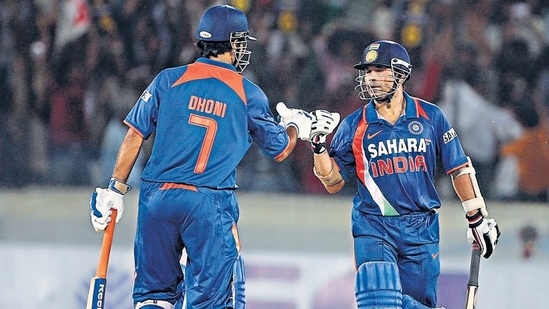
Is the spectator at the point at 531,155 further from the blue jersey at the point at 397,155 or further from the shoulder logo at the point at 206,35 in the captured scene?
the shoulder logo at the point at 206,35

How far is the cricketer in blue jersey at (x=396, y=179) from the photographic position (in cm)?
667

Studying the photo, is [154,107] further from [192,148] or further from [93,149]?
[93,149]

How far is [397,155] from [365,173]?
221 mm

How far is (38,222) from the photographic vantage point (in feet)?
30.9

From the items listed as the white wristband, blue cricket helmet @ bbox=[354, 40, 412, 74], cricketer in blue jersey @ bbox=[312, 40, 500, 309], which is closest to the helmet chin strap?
cricketer in blue jersey @ bbox=[312, 40, 500, 309]

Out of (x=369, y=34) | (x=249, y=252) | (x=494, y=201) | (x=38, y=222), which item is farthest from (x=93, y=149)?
(x=494, y=201)

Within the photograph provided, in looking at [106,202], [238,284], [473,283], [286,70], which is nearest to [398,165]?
[473,283]

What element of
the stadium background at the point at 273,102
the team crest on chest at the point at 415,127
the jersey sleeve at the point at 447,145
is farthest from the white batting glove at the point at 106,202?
the stadium background at the point at 273,102

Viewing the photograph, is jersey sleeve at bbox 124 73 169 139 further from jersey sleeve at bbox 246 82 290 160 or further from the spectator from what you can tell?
the spectator

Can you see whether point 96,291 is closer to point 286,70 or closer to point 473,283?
point 473,283

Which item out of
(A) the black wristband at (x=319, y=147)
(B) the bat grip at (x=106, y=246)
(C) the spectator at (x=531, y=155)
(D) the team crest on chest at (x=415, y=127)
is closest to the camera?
(B) the bat grip at (x=106, y=246)

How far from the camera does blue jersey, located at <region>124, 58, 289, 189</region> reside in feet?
19.7

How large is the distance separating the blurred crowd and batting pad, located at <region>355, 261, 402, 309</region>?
2.78 metres

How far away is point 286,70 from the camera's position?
9.81 metres
